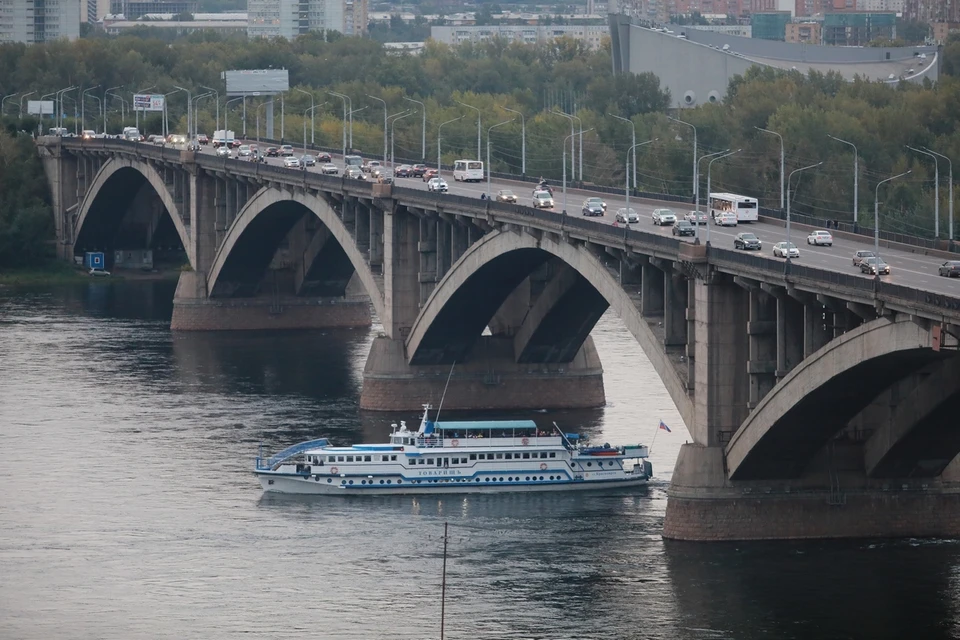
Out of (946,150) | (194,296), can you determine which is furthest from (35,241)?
(946,150)

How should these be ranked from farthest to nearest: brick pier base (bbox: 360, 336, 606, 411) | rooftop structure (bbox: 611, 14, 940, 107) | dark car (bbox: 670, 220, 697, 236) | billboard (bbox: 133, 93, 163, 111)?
billboard (bbox: 133, 93, 163, 111) → rooftop structure (bbox: 611, 14, 940, 107) → brick pier base (bbox: 360, 336, 606, 411) → dark car (bbox: 670, 220, 697, 236)

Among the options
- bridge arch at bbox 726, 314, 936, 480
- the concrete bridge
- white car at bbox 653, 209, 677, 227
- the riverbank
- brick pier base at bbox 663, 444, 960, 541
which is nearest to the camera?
bridge arch at bbox 726, 314, 936, 480

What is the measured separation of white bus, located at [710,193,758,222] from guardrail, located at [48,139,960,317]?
18.8 ft

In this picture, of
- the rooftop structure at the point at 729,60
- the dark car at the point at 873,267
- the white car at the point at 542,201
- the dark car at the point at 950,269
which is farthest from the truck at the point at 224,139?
the dark car at the point at 950,269

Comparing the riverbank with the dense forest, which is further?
the riverbank

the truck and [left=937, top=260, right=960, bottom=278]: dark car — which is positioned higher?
[left=937, top=260, right=960, bottom=278]: dark car

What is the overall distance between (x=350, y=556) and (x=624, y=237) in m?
14.9

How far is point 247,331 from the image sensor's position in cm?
13038

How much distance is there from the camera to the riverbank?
159750mm

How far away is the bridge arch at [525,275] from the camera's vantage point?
73250mm

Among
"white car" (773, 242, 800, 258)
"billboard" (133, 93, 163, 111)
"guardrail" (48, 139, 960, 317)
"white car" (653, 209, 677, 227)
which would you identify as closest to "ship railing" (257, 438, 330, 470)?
"guardrail" (48, 139, 960, 317)

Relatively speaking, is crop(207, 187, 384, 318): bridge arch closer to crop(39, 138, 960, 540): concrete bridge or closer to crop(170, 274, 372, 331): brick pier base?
crop(39, 138, 960, 540): concrete bridge

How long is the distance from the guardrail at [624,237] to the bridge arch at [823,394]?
1.06 m

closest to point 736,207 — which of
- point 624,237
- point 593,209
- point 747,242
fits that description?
point 593,209
